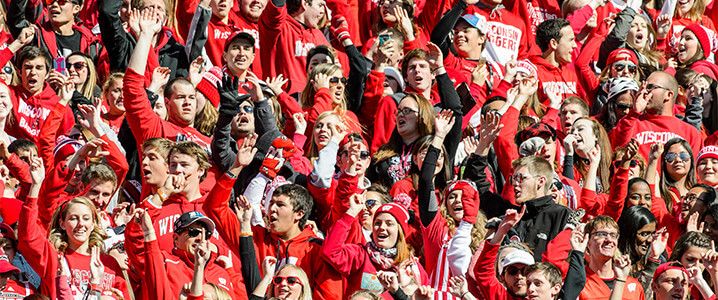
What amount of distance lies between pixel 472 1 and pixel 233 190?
144 inches

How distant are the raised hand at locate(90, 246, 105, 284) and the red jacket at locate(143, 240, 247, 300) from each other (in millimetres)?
246

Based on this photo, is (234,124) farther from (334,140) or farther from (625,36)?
(625,36)

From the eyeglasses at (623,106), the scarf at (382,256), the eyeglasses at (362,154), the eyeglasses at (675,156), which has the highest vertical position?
the eyeglasses at (362,154)

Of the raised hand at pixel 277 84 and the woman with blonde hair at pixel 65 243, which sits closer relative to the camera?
the woman with blonde hair at pixel 65 243

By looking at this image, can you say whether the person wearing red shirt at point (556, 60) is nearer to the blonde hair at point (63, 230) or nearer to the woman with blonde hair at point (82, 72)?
the woman with blonde hair at point (82, 72)

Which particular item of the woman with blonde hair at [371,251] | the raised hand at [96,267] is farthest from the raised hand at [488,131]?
the raised hand at [96,267]

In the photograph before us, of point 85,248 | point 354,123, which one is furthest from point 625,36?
point 85,248

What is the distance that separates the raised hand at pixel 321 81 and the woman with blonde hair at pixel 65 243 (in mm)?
2738

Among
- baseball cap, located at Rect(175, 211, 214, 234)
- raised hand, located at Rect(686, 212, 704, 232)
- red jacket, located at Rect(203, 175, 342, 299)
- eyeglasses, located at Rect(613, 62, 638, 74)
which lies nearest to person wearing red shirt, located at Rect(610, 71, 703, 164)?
eyeglasses, located at Rect(613, 62, 638, 74)

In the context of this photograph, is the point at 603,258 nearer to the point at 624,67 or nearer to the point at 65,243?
the point at 65,243

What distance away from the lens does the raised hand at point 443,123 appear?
13180 mm

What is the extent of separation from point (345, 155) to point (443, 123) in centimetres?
77

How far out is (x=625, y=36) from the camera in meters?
16.9

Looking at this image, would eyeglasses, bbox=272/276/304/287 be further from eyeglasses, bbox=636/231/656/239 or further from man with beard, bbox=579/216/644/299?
eyeglasses, bbox=636/231/656/239
